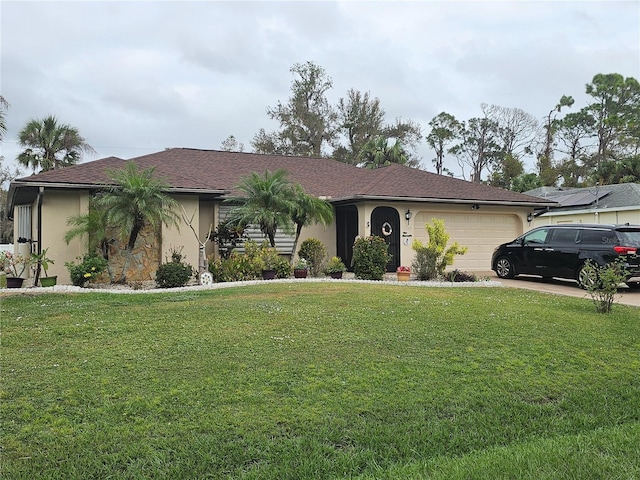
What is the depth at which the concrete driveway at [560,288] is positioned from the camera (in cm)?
1062

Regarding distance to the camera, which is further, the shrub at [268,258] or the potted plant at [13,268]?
the shrub at [268,258]

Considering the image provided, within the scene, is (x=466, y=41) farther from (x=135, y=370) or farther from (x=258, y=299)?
(x=135, y=370)

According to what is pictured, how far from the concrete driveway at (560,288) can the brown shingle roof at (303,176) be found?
11.8 ft

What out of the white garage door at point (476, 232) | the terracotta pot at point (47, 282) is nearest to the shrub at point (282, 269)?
the terracotta pot at point (47, 282)

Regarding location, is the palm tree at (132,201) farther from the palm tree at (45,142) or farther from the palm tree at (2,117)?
the palm tree at (45,142)

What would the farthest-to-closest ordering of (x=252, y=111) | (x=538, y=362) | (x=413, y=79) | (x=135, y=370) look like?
(x=252, y=111) → (x=413, y=79) → (x=538, y=362) → (x=135, y=370)

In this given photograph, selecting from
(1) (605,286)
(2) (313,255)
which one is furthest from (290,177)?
(1) (605,286)

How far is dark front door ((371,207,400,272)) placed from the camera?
16078 mm

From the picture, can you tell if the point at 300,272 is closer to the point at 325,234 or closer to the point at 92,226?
the point at 325,234

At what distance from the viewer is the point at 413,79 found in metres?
26.7

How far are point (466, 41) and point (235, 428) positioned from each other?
1432 centimetres

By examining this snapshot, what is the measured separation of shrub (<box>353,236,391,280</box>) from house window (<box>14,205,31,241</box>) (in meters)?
9.89

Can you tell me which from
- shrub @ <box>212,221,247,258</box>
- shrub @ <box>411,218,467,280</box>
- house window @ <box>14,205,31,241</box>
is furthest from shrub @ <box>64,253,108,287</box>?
shrub @ <box>411,218,467,280</box>

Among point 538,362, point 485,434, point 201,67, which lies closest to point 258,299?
point 538,362
